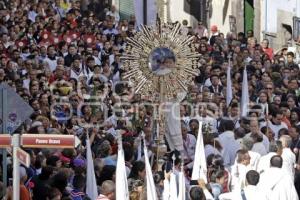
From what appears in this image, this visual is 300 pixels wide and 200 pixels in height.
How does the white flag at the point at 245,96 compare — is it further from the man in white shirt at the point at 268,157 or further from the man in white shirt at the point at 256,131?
the man in white shirt at the point at 268,157

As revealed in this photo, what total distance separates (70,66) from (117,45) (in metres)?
2.50

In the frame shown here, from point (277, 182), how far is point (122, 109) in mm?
4571

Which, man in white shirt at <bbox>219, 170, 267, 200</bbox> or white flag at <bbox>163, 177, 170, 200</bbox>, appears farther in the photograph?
white flag at <bbox>163, 177, 170, 200</bbox>

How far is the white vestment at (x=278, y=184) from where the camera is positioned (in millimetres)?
12719

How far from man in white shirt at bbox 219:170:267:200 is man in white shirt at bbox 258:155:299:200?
786 millimetres

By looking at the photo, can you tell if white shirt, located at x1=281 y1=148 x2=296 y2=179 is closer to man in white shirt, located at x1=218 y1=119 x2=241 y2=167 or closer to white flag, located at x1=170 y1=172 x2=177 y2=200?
man in white shirt, located at x1=218 y1=119 x2=241 y2=167

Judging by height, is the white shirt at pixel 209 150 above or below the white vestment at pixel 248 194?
above

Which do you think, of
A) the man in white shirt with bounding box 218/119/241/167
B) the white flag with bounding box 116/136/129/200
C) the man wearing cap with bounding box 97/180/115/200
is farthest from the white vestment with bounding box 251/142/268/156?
the man wearing cap with bounding box 97/180/115/200

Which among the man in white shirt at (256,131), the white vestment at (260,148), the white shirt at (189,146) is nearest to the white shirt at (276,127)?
the man in white shirt at (256,131)

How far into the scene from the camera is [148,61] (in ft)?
48.4

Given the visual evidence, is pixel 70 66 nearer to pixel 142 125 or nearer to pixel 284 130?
pixel 142 125

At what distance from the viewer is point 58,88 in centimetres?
1758

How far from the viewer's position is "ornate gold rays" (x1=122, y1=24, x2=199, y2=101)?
48.5 feet

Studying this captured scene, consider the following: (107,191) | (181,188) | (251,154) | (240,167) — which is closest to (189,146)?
(251,154)
